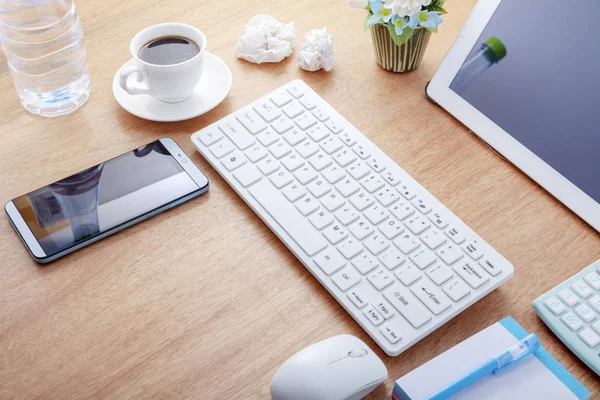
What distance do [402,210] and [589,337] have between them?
0.86 feet

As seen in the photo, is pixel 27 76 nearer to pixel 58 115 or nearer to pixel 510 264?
pixel 58 115

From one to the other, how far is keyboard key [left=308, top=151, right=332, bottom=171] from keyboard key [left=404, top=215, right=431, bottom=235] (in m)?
0.14

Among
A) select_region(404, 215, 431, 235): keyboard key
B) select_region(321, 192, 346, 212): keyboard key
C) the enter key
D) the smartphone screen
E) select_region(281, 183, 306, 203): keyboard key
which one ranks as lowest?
the smartphone screen

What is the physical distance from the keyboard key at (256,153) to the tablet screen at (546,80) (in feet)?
1.02

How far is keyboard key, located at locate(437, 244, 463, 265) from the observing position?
2.69ft

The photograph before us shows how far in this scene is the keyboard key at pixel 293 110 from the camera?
977 mm

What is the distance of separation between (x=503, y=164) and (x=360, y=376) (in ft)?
1.38

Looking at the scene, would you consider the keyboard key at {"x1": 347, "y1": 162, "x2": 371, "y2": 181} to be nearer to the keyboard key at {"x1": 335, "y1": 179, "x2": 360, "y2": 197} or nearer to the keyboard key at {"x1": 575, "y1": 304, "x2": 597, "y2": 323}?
the keyboard key at {"x1": 335, "y1": 179, "x2": 360, "y2": 197}

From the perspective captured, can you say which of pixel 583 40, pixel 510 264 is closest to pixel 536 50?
pixel 583 40

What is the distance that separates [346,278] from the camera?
2.63 feet

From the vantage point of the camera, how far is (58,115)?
1.00m

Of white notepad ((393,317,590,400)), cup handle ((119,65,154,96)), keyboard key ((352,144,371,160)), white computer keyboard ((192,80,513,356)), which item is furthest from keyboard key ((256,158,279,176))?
white notepad ((393,317,590,400))

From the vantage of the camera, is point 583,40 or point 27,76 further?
point 27,76

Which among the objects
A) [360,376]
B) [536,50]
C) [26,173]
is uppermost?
[536,50]
